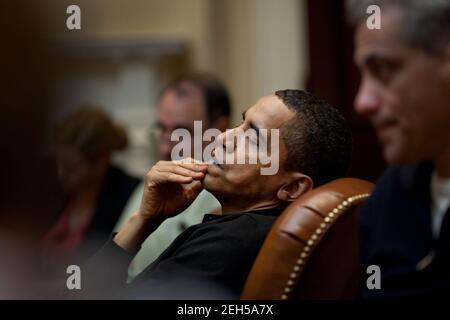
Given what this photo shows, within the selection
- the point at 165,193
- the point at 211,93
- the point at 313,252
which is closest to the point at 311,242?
the point at 313,252

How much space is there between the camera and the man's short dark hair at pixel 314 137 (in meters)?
1.11

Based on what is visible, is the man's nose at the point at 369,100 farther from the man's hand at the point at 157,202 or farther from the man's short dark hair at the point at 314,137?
the man's hand at the point at 157,202

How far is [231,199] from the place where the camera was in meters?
1.16

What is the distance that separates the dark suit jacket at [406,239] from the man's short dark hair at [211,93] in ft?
1.95

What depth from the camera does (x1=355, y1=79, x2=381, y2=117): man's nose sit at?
35.7 inches

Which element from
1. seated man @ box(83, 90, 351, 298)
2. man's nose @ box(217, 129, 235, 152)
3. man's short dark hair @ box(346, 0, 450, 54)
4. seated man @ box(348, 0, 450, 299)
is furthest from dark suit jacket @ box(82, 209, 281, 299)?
man's short dark hair @ box(346, 0, 450, 54)

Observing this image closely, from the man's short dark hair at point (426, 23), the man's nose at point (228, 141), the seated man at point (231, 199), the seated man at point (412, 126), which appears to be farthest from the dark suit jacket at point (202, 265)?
the man's short dark hair at point (426, 23)

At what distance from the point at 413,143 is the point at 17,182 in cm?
137

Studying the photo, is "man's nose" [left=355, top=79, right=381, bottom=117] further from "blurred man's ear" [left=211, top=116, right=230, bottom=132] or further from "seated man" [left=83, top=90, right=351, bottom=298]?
"blurred man's ear" [left=211, top=116, right=230, bottom=132]

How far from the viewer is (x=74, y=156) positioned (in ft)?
5.87

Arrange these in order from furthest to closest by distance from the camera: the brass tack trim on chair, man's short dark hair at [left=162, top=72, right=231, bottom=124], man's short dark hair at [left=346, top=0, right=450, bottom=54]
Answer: man's short dark hair at [left=162, top=72, right=231, bottom=124] < the brass tack trim on chair < man's short dark hair at [left=346, top=0, right=450, bottom=54]

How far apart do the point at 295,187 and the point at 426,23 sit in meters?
0.38

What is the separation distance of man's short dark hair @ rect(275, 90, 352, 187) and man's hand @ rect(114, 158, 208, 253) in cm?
17

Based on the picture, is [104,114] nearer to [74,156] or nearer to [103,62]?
[74,156]
